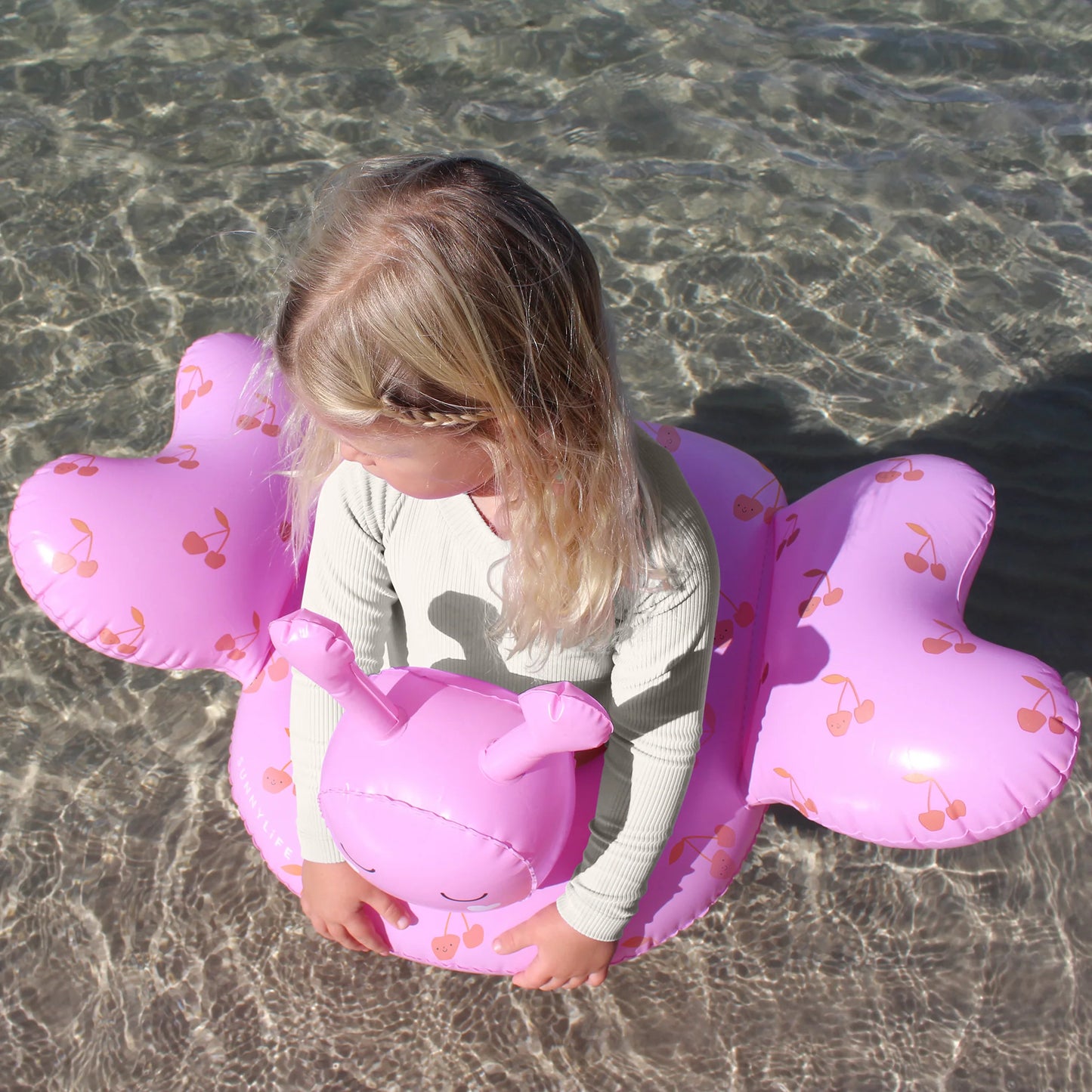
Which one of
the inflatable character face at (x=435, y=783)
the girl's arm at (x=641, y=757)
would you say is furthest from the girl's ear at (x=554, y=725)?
the girl's arm at (x=641, y=757)

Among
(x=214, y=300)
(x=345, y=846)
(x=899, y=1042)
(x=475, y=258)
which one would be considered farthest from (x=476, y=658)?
(x=214, y=300)

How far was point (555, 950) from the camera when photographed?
63.4 inches

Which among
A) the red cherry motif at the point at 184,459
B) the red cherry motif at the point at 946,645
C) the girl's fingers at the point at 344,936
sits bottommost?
the girl's fingers at the point at 344,936

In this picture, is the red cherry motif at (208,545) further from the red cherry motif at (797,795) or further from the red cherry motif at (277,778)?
the red cherry motif at (797,795)

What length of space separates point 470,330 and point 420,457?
18 centimetres

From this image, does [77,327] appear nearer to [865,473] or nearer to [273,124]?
[273,124]

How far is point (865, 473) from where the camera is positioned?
1.88 meters

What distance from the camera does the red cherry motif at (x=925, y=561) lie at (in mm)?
1730

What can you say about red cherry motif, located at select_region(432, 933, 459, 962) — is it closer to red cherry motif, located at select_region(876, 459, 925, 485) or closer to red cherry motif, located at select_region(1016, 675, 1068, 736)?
red cherry motif, located at select_region(1016, 675, 1068, 736)

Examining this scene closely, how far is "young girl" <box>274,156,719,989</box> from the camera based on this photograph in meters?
1.11

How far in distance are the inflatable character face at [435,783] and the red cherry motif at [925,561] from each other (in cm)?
66

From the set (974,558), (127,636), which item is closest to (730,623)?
(974,558)

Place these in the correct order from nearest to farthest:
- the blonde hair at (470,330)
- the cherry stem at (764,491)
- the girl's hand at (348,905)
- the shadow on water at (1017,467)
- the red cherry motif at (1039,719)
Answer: the blonde hair at (470,330) < the red cherry motif at (1039,719) < the girl's hand at (348,905) < the cherry stem at (764,491) < the shadow on water at (1017,467)

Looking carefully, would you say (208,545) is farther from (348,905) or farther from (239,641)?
(348,905)
